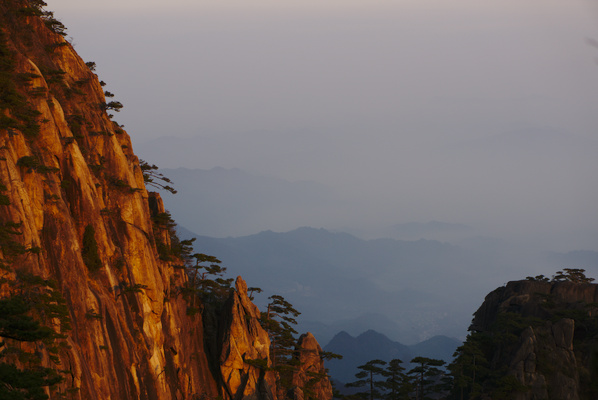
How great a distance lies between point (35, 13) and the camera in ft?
172

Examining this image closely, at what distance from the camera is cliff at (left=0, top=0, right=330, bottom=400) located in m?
36.8

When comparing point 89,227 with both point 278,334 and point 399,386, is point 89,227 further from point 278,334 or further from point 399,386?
point 399,386

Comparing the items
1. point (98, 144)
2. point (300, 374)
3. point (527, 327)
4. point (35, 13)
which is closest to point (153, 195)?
point (98, 144)

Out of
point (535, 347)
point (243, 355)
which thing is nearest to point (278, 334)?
point (243, 355)

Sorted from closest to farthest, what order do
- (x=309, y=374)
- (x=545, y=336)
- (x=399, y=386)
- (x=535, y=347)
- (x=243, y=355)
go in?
(x=243, y=355) → (x=535, y=347) → (x=545, y=336) → (x=309, y=374) → (x=399, y=386)

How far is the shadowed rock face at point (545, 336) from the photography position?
71.7m

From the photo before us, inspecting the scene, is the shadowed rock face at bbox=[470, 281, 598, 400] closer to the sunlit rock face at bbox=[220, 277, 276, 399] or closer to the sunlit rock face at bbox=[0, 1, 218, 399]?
the sunlit rock face at bbox=[220, 277, 276, 399]

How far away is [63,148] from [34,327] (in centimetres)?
2587

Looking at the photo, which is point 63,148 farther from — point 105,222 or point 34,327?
point 34,327

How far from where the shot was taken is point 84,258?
47.3 metres

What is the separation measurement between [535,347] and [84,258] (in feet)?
195

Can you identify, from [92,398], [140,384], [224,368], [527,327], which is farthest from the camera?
[527,327]

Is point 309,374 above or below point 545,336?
below

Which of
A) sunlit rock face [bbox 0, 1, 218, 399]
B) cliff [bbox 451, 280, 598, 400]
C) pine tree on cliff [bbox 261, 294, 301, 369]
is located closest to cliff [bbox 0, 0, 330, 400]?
sunlit rock face [bbox 0, 1, 218, 399]
